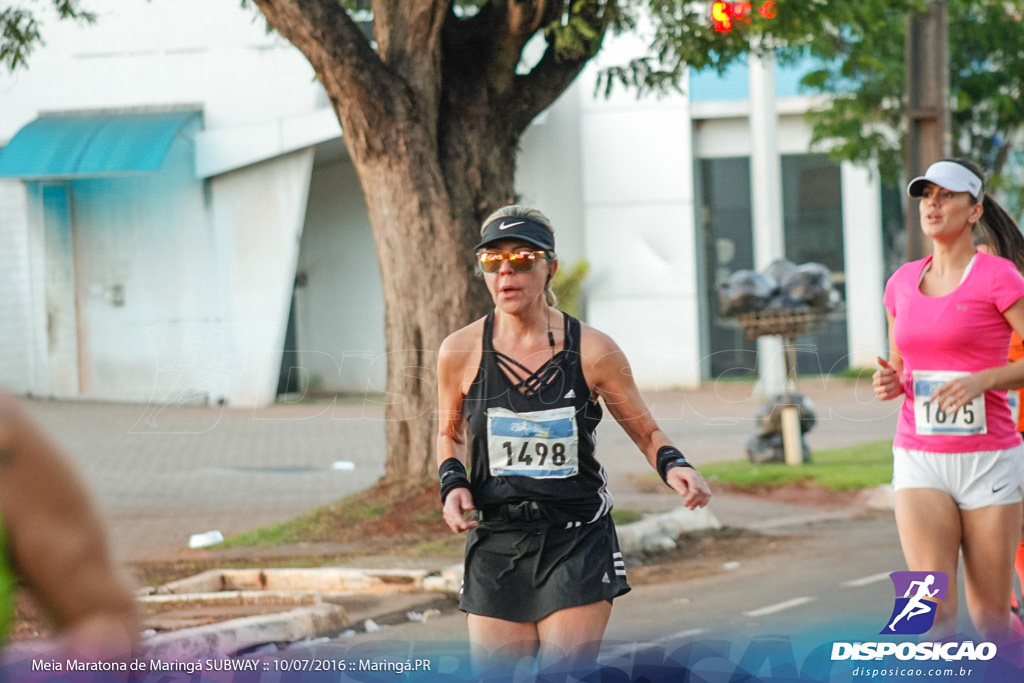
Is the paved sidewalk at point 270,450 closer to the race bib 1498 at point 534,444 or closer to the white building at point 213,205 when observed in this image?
the white building at point 213,205

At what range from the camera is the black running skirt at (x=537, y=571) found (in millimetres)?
3812

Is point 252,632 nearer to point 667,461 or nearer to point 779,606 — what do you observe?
point 779,606

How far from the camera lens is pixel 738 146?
93.0 feet

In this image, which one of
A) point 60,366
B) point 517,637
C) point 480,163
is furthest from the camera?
point 60,366

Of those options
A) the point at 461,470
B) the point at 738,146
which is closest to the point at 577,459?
the point at 461,470

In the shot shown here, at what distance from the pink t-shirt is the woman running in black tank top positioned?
1363mm

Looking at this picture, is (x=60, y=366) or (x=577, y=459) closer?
(x=577, y=459)

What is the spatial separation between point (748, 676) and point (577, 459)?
813 mm

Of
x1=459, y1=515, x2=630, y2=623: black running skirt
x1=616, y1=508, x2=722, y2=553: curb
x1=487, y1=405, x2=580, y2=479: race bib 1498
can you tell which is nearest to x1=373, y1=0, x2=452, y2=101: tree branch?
x1=616, y1=508, x2=722, y2=553: curb

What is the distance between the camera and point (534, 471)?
12.7 feet

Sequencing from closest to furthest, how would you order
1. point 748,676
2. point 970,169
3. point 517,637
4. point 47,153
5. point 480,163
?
point 748,676, point 517,637, point 970,169, point 480,163, point 47,153

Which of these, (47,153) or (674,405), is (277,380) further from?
(674,405)

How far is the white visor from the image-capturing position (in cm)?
492

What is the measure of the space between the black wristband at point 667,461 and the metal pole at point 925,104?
7392 mm
